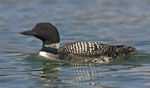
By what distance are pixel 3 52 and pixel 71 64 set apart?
2.74 metres

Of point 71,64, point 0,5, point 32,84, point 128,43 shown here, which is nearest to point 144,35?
point 128,43

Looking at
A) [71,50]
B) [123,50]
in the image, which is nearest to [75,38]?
[123,50]

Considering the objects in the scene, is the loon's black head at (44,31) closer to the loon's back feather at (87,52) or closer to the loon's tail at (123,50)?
the loon's back feather at (87,52)

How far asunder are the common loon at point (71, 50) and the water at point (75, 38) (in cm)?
24

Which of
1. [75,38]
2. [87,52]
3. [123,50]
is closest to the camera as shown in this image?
[87,52]

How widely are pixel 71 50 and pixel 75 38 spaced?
4.11 metres

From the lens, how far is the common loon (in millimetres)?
11242

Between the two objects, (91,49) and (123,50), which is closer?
(91,49)

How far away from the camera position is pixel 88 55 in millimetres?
11266

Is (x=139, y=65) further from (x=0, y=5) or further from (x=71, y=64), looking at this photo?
(x=0, y=5)

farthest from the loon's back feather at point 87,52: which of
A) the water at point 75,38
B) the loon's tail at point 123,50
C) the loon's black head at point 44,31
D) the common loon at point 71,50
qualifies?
the loon's black head at point 44,31

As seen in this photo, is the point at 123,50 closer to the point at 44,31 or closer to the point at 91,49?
the point at 91,49

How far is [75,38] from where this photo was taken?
606 inches

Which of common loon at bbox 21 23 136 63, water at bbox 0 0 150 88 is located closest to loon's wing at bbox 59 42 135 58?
common loon at bbox 21 23 136 63
